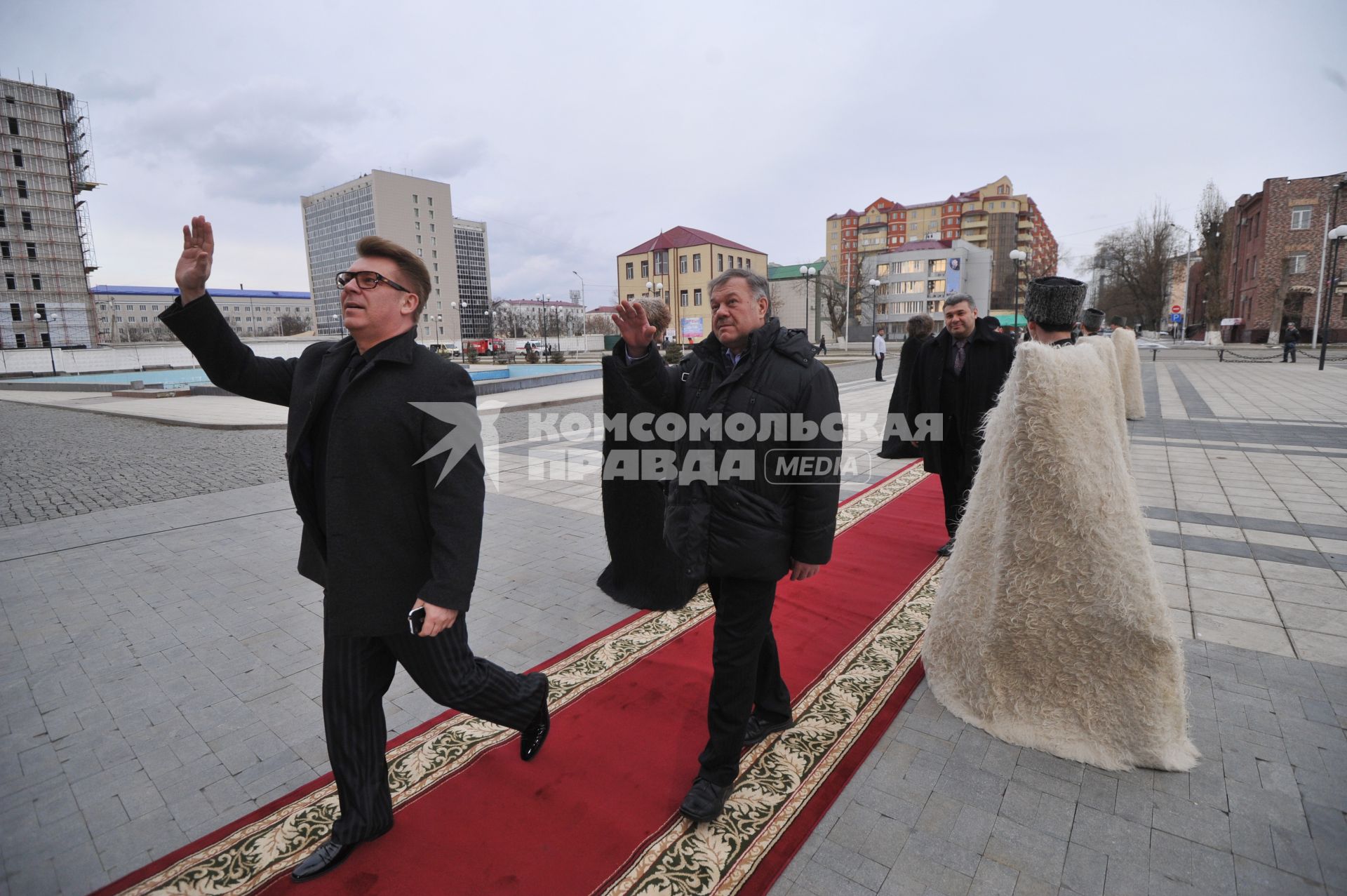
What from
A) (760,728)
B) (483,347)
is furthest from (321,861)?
(483,347)

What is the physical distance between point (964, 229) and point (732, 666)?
322ft

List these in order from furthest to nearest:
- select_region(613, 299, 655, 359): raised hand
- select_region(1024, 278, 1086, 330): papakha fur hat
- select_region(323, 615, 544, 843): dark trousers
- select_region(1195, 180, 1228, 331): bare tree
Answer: select_region(1195, 180, 1228, 331): bare tree
select_region(1024, 278, 1086, 330): papakha fur hat
select_region(613, 299, 655, 359): raised hand
select_region(323, 615, 544, 843): dark trousers

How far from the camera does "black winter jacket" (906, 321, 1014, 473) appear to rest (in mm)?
4551

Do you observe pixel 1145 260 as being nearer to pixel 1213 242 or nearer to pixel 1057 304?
pixel 1213 242

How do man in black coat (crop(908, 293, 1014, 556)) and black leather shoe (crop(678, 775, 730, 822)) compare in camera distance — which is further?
man in black coat (crop(908, 293, 1014, 556))

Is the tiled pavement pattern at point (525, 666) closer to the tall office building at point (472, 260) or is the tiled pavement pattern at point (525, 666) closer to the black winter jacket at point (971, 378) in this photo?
the black winter jacket at point (971, 378)

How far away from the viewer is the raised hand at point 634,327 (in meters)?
2.28

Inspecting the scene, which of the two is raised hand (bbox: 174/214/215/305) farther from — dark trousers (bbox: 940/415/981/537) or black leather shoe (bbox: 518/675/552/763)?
dark trousers (bbox: 940/415/981/537)

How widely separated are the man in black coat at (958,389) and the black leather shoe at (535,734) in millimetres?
3439

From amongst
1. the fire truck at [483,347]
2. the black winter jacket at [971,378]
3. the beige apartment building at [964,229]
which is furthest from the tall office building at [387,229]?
the black winter jacket at [971,378]

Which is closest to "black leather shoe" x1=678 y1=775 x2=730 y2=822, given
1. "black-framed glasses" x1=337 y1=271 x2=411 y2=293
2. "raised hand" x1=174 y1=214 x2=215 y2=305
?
"black-framed glasses" x1=337 y1=271 x2=411 y2=293

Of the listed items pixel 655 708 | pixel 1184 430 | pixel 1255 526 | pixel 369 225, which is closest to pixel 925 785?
pixel 655 708

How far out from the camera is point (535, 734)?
261 centimetres

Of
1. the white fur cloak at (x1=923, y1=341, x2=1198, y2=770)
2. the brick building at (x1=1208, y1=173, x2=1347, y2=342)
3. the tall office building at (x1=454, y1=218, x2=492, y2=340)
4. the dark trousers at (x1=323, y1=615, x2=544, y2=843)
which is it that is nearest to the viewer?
the dark trousers at (x1=323, y1=615, x2=544, y2=843)
